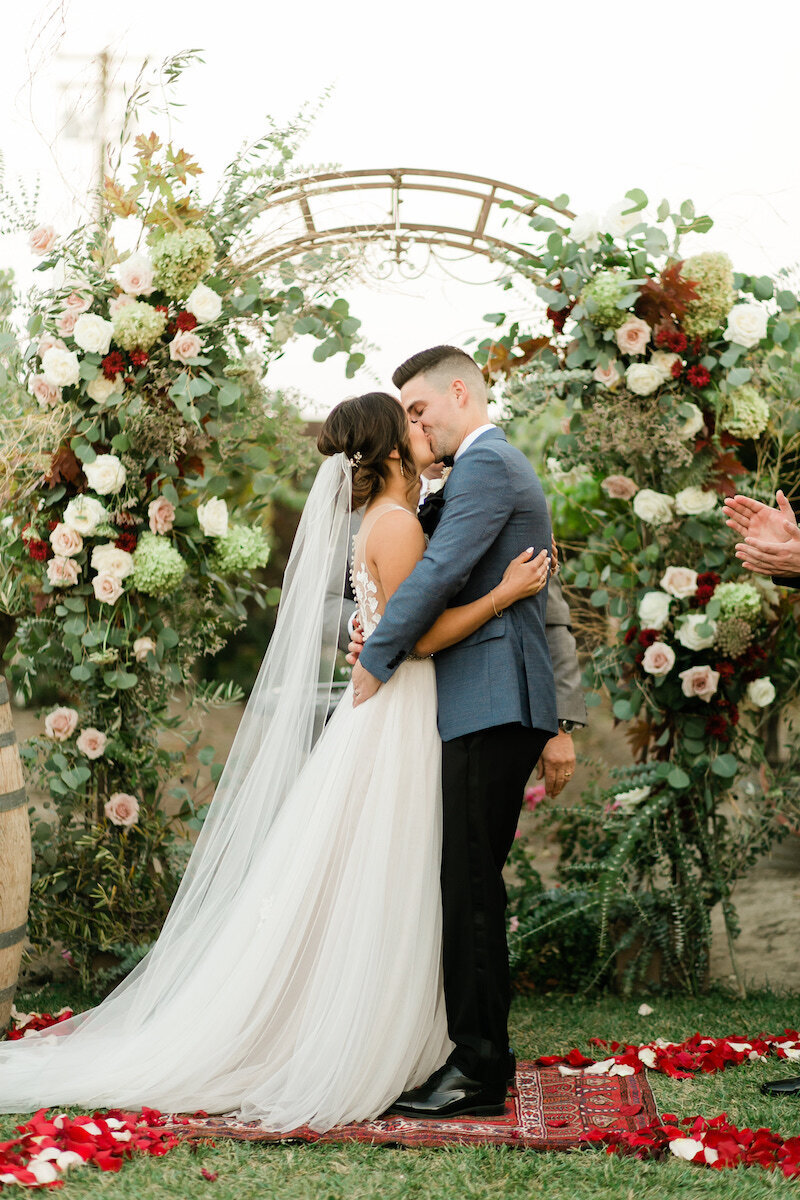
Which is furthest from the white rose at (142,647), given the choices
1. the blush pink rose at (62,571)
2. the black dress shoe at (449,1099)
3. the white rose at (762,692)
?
the white rose at (762,692)

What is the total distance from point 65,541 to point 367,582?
1217 millimetres

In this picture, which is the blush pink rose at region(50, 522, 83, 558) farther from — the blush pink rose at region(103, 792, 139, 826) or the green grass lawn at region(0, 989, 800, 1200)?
the green grass lawn at region(0, 989, 800, 1200)

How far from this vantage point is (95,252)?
3545 millimetres

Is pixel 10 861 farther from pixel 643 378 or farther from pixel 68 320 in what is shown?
pixel 643 378

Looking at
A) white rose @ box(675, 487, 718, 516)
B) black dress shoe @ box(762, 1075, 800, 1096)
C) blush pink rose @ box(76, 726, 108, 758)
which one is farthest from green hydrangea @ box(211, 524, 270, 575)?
black dress shoe @ box(762, 1075, 800, 1096)

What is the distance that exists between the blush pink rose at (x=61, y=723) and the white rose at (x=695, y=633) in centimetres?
219

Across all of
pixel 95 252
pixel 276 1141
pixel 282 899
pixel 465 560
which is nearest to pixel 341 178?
pixel 95 252

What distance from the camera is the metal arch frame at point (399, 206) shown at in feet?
12.1

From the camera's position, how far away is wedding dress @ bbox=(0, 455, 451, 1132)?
2.54m

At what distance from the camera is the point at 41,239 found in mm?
3459

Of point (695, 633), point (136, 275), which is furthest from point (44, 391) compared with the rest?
point (695, 633)

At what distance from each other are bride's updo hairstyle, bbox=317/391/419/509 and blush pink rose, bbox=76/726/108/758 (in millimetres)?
1384

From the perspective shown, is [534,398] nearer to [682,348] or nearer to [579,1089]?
[682,348]

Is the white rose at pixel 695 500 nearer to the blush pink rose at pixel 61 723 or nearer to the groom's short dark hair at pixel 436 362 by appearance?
the groom's short dark hair at pixel 436 362
